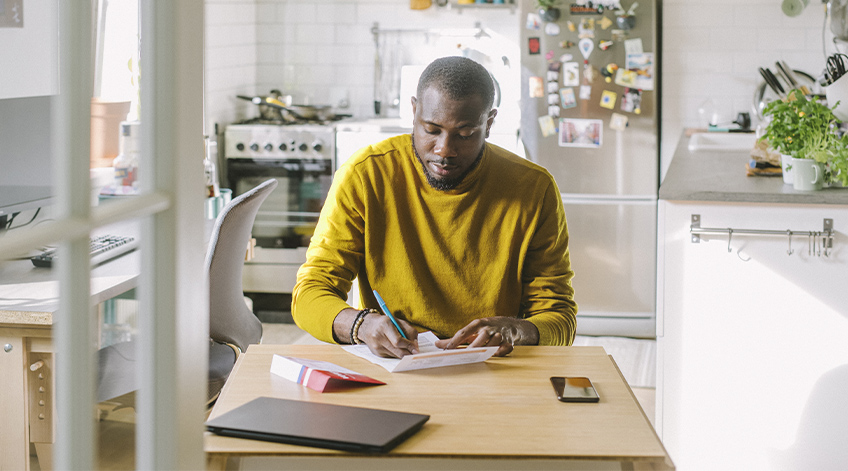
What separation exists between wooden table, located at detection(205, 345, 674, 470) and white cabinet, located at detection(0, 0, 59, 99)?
29.9 inches

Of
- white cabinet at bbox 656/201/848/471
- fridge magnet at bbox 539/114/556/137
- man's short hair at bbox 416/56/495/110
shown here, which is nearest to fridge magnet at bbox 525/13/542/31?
fridge magnet at bbox 539/114/556/137

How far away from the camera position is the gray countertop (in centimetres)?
247

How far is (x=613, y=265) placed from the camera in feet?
14.4

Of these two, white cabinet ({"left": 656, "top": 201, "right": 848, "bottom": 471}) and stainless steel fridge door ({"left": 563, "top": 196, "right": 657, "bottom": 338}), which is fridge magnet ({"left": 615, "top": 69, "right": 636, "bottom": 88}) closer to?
stainless steel fridge door ({"left": 563, "top": 196, "right": 657, "bottom": 338})

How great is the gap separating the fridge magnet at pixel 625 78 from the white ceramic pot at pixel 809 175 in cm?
175

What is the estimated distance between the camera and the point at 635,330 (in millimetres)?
4383

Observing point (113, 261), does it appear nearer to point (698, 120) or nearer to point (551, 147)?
point (551, 147)

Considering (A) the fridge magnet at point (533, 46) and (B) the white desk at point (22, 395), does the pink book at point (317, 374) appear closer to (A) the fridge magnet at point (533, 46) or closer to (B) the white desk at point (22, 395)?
(B) the white desk at point (22, 395)

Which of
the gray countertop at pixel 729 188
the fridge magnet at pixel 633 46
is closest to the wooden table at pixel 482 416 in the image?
the gray countertop at pixel 729 188

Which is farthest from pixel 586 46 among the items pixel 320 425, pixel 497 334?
pixel 320 425

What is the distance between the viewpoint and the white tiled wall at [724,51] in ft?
14.2

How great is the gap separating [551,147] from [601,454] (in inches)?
129

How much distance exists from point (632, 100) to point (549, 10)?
61cm

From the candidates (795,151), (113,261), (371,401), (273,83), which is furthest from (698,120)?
(113,261)
